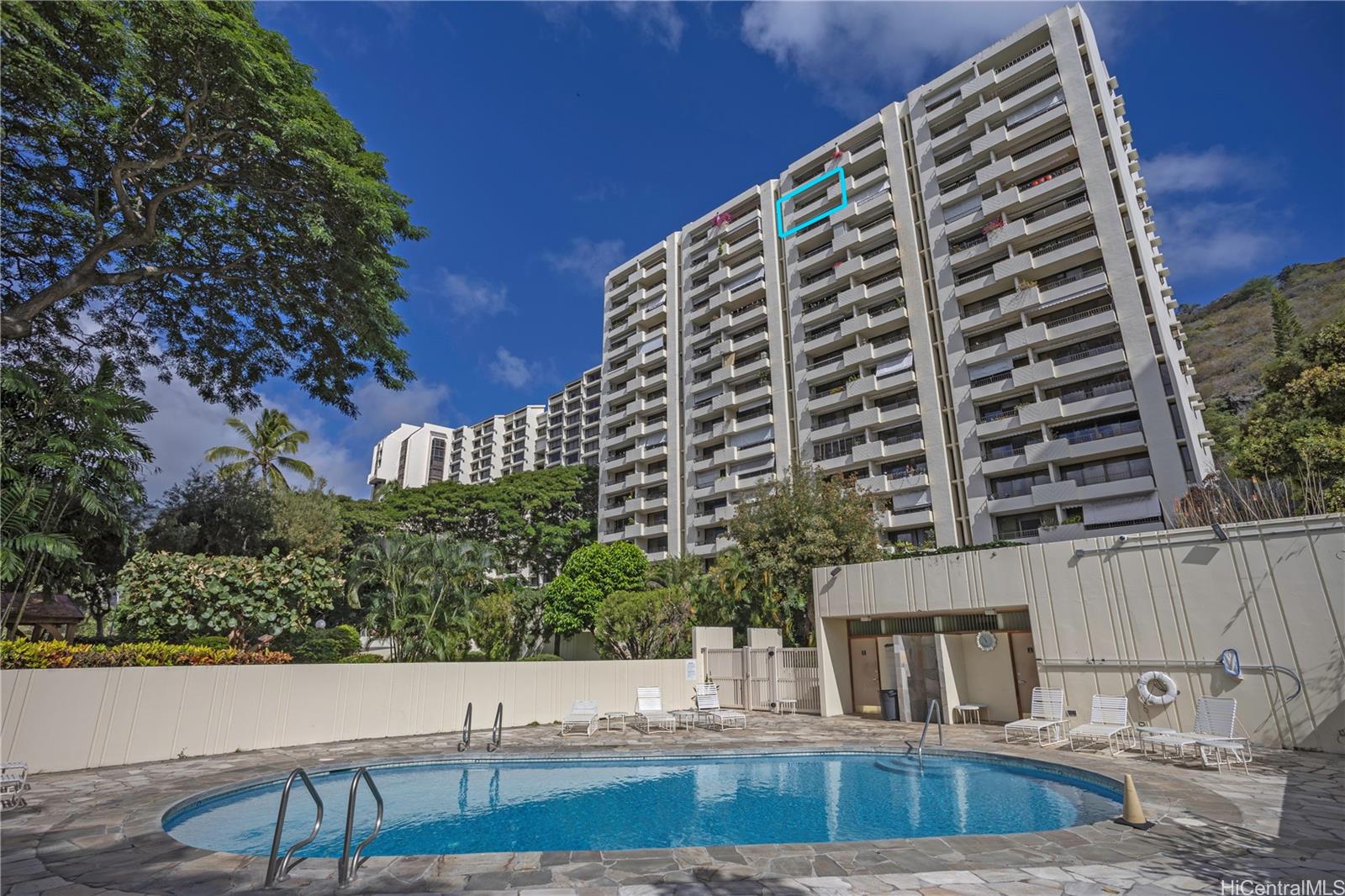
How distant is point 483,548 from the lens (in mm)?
28078

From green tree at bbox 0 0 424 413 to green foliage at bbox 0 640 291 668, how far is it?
5.95 meters

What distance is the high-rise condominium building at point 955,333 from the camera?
3068 centimetres

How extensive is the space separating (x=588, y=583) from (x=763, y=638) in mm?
16136

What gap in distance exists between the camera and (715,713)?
1573 centimetres

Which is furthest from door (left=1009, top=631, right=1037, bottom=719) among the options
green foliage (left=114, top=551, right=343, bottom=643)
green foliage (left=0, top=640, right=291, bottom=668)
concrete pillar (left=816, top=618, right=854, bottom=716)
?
green foliage (left=114, top=551, right=343, bottom=643)

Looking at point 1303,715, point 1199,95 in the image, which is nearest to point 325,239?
point 1303,715

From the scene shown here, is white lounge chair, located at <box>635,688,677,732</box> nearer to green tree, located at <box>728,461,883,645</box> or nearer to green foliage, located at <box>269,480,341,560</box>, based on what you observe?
green tree, located at <box>728,461,883,645</box>

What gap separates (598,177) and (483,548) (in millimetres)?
18310

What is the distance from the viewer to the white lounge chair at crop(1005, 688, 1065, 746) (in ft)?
39.9

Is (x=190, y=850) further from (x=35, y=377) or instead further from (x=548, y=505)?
(x=548, y=505)

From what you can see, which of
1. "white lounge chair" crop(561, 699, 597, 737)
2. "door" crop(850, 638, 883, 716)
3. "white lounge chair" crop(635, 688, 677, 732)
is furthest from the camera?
"door" crop(850, 638, 883, 716)

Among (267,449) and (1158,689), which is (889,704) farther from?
(267,449)

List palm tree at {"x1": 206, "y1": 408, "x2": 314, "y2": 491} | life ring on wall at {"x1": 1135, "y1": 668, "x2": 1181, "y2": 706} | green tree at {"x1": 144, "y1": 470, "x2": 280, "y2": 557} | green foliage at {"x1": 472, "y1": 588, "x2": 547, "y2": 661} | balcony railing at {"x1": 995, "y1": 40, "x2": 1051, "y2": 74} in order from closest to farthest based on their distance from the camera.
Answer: life ring on wall at {"x1": 1135, "y1": 668, "x2": 1181, "y2": 706} → green tree at {"x1": 144, "y1": 470, "x2": 280, "y2": 557} → green foliage at {"x1": 472, "y1": 588, "x2": 547, "y2": 661} → palm tree at {"x1": 206, "y1": 408, "x2": 314, "y2": 491} → balcony railing at {"x1": 995, "y1": 40, "x2": 1051, "y2": 74}

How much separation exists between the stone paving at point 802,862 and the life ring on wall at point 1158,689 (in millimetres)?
3906
